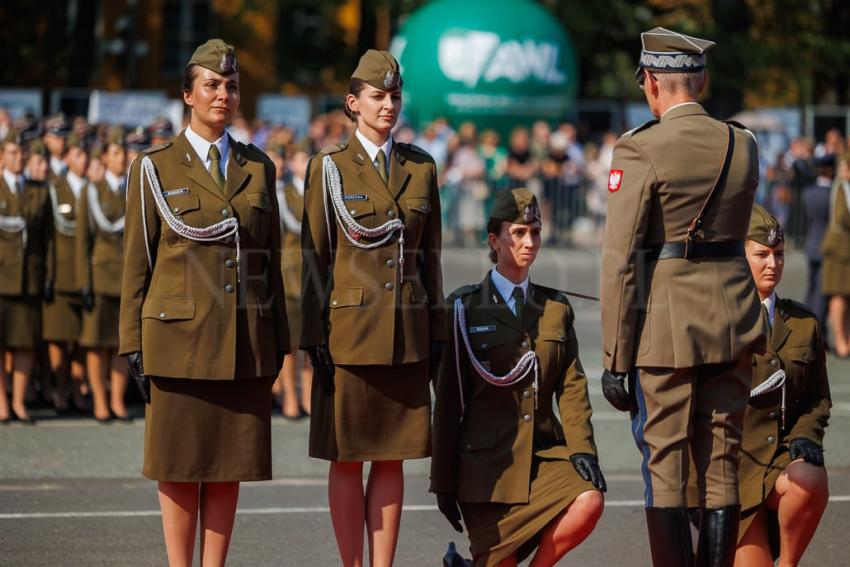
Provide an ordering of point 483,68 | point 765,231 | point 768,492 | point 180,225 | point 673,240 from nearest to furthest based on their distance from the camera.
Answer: point 673,240, point 180,225, point 768,492, point 765,231, point 483,68

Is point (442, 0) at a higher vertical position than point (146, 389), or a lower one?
higher

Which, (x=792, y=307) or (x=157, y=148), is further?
(x=792, y=307)

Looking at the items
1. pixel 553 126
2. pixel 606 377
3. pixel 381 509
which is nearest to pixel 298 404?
pixel 381 509

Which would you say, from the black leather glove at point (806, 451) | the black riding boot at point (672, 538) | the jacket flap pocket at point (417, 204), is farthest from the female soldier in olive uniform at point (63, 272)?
the black riding boot at point (672, 538)

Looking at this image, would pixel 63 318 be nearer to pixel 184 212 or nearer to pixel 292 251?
pixel 292 251

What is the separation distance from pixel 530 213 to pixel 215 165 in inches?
52.7

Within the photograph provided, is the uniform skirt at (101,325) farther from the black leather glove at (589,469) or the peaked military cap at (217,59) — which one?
the black leather glove at (589,469)

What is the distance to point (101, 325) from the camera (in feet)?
38.3

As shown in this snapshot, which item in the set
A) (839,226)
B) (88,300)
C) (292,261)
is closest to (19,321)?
(88,300)

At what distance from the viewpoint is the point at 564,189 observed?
77.4 ft

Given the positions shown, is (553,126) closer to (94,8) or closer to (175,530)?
(94,8)

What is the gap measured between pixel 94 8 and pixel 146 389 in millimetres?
33409

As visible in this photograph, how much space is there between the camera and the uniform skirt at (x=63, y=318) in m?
11.8

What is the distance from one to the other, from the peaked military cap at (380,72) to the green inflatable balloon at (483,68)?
2043 cm
